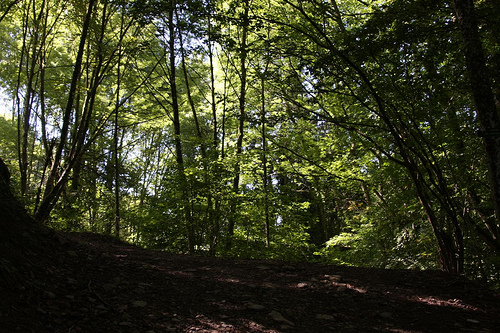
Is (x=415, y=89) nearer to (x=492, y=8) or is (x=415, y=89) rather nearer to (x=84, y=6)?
(x=492, y=8)

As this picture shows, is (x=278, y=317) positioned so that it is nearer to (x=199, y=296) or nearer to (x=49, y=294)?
(x=199, y=296)

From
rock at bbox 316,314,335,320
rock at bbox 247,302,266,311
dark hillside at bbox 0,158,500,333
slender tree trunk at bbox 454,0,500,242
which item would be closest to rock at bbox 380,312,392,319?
dark hillside at bbox 0,158,500,333

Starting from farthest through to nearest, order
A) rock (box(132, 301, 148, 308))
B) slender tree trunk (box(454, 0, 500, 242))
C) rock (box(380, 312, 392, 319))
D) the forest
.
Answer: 1. the forest
2. rock (box(380, 312, 392, 319))
3. slender tree trunk (box(454, 0, 500, 242))
4. rock (box(132, 301, 148, 308))

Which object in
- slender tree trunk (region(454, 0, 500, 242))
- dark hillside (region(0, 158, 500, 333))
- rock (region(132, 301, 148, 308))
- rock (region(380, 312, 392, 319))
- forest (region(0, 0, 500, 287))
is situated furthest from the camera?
forest (region(0, 0, 500, 287))

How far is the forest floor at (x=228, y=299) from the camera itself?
7.82 ft

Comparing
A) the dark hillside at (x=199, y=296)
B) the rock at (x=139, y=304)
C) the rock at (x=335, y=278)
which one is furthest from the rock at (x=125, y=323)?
the rock at (x=335, y=278)

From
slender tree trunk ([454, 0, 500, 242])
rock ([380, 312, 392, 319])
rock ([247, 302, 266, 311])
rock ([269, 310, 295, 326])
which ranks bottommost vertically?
rock ([380, 312, 392, 319])

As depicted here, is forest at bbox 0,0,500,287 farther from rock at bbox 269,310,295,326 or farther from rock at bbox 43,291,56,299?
rock at bbox 43,291,56,299

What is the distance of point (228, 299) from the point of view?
326cm

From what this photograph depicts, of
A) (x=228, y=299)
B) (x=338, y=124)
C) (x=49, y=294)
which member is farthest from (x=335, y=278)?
(x=49, y=294)

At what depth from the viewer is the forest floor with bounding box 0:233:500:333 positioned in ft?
7.82

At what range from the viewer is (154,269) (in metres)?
4.03

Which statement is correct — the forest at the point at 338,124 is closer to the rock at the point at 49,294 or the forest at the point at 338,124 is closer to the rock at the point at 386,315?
the rock at the point at 386,315

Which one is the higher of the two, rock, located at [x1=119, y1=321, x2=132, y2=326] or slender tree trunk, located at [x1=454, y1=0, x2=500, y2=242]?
slender tree trunk, located at [x1=454, y1=0, x2=500, y2=242]
